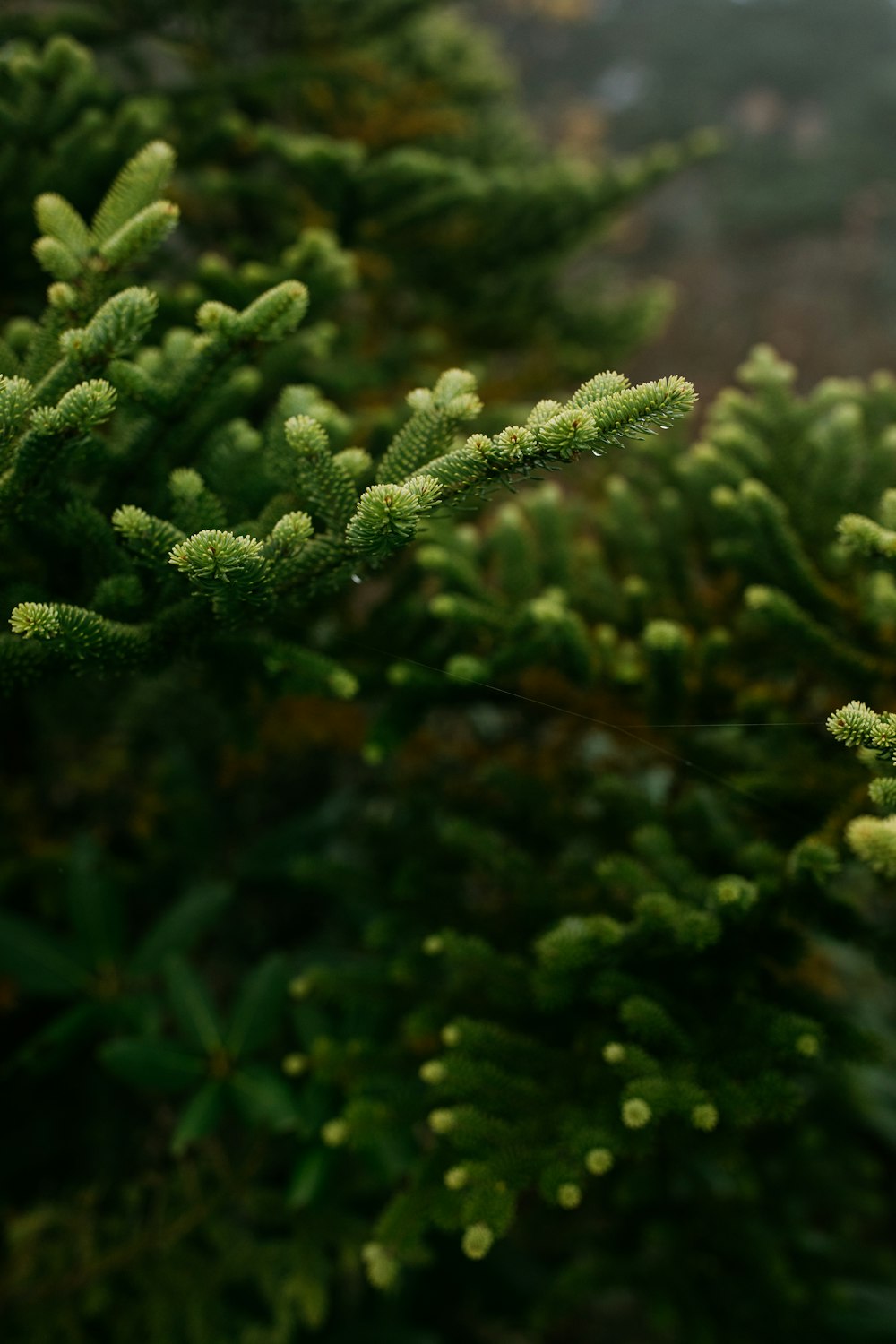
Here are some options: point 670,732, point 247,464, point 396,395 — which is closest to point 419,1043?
point 670,732

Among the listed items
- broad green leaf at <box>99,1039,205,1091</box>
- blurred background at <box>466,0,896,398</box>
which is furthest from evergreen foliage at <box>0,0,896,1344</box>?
blurred background at <box>466,0,896,398</box>

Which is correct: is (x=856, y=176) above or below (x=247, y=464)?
above

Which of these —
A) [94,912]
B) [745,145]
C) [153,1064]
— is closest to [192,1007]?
[153,1064]

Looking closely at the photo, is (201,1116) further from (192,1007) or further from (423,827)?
(423,827)

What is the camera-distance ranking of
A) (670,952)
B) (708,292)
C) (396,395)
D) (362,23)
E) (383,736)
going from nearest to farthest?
(670,952) → (383,736) → (362,23) → (396,395) → (708,292)

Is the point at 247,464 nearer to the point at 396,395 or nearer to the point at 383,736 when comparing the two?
the point at 383,736

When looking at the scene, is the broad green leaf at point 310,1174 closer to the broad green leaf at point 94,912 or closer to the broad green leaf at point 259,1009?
the broad green leaf at point 259,1009
